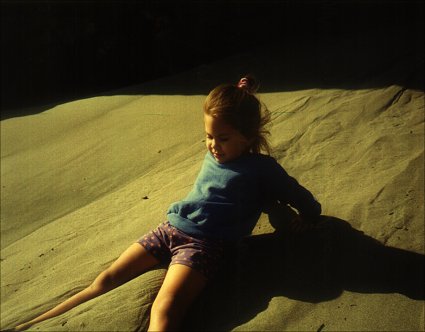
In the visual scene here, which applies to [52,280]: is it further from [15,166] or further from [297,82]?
[297,82]

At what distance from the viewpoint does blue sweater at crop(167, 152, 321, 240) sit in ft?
7.87

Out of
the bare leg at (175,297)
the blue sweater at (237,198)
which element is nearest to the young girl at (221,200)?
the blue sweater at (237,198)

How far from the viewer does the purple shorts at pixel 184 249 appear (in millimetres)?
2274

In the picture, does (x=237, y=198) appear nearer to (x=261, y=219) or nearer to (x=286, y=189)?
(x=286, y=189)

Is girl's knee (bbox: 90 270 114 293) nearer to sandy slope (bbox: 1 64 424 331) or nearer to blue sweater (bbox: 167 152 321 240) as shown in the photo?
sandy slope (bbox: 1 64 424 331)

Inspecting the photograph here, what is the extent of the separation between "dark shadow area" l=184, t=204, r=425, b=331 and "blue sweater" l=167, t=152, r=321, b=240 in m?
0.15

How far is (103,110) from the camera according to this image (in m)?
5.61

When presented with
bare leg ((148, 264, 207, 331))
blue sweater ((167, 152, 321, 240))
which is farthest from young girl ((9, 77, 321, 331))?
bare leg ((148, 264, 207, 331))

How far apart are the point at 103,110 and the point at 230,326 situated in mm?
3934

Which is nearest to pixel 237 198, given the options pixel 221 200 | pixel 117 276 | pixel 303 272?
pixel 221 200

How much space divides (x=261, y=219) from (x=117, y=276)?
849mm

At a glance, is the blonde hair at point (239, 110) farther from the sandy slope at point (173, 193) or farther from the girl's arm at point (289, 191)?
the sandy slope at point (173, 193)

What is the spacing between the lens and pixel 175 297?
212 centimetres

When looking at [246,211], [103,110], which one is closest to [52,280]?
[246,211]
